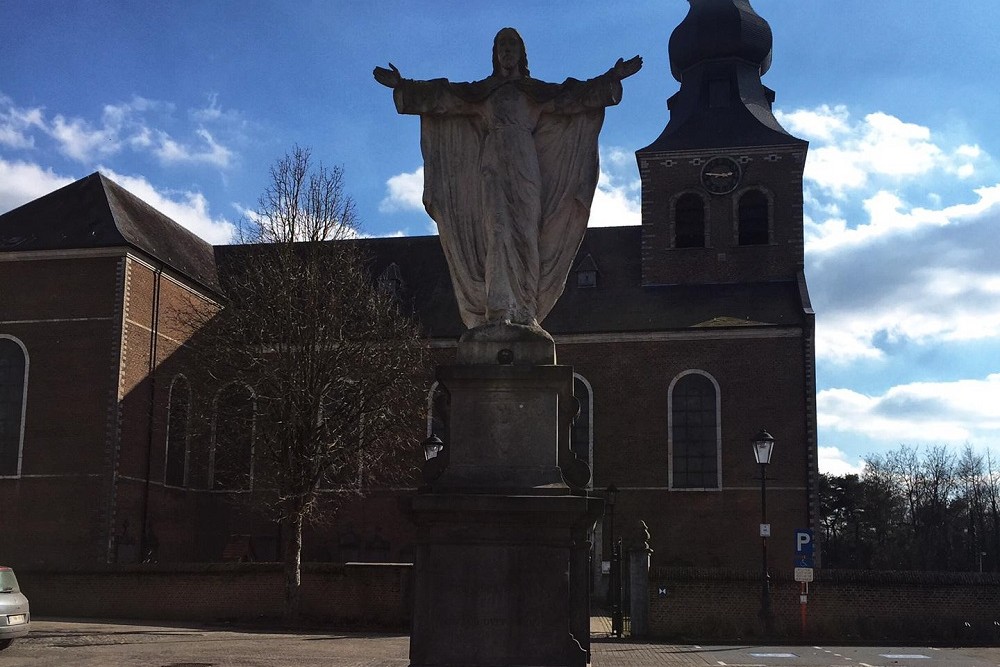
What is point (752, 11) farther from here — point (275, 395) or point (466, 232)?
point (466, 232)

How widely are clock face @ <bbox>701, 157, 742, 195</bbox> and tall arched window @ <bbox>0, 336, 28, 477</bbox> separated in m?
24.0

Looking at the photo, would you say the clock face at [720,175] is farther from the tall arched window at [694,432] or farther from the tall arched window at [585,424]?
the tall arched window at [585,424]

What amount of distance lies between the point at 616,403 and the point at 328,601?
15.4 m

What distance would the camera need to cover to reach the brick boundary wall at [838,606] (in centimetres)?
2303

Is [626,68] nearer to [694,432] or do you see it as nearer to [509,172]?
[509,172]

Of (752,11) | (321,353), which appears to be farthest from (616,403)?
(752,11)

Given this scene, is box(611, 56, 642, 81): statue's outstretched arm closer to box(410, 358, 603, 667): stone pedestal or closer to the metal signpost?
box(410, 358, 603, 667): stone pedestal

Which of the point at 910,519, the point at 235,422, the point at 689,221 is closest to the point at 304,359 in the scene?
the point at 235,422

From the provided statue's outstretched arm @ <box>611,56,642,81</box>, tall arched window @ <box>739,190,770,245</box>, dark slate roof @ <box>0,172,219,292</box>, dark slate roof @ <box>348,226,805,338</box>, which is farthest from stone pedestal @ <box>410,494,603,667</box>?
tall arched window @ <box>739,190,770,245</box>

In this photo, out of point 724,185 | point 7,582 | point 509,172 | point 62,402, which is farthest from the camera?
point 724,185

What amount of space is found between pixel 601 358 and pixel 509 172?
32.1 m

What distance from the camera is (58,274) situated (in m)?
35.7

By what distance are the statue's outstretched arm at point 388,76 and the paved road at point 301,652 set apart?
9.43 m

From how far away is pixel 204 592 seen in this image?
2564cm
